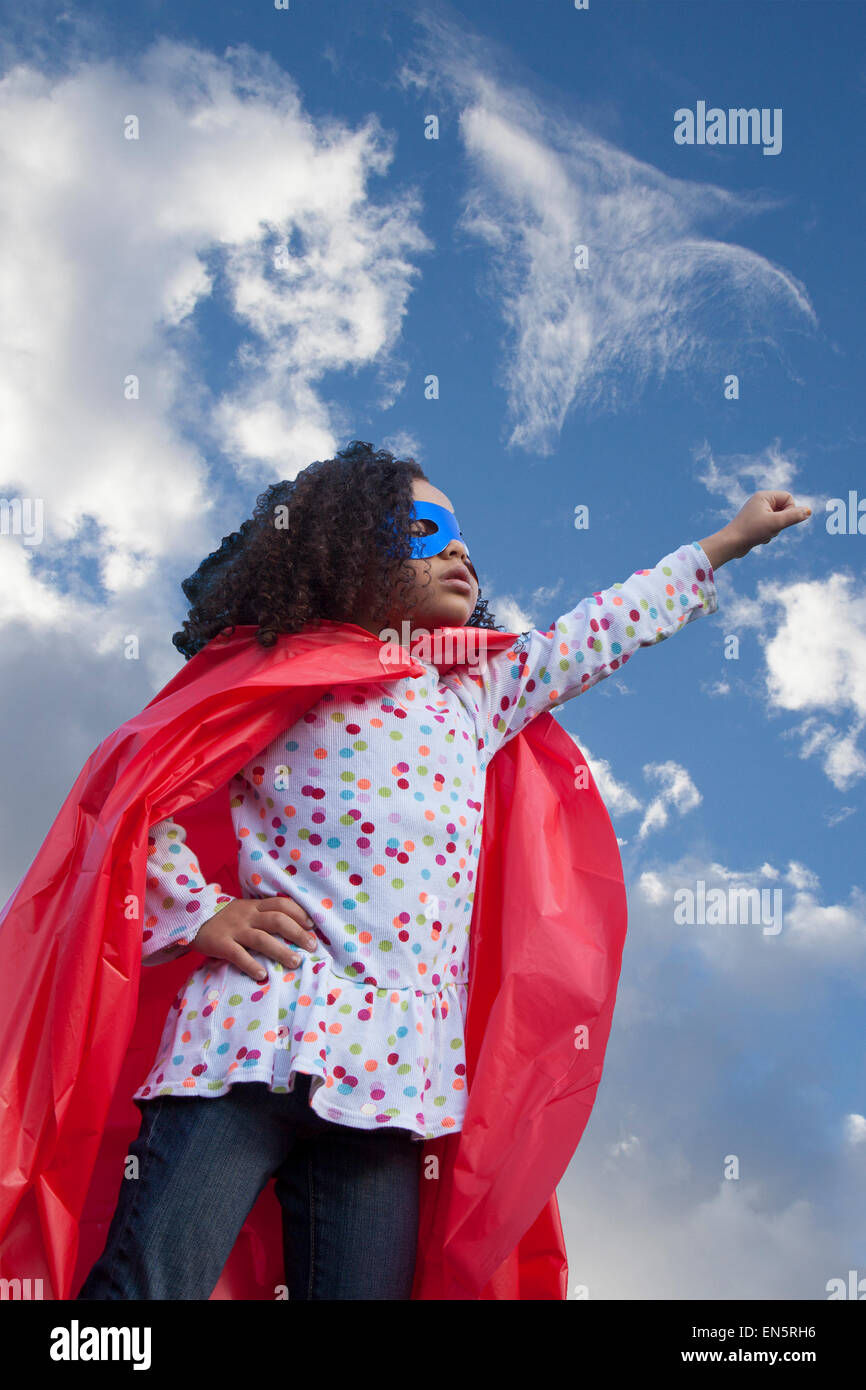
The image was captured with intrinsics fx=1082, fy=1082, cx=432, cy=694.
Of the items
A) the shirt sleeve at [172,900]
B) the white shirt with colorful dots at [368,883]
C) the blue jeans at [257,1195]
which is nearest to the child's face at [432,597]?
the white shirt with colorful dots at [368,883]

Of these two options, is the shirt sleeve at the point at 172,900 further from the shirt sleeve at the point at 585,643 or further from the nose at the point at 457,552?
the nose at the point at 457,552

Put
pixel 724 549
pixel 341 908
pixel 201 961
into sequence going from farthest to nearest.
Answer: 1. pixel 724 549
2. pixel 201 961
3. pixel 341 908

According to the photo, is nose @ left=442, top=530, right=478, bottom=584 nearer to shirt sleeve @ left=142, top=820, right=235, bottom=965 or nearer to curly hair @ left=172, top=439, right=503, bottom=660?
curly hair @ left=172, top=439, right=503, bottom=660

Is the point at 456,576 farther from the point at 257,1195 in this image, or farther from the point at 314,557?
A: the point at 257,1195

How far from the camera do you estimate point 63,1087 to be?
2.16 metres

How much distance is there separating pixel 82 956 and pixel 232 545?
3.86 ft

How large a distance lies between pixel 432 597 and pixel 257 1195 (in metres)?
1.37

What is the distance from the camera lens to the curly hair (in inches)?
104

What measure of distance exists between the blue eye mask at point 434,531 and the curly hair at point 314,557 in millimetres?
24

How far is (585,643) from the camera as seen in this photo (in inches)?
105

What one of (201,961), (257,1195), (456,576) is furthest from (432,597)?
(257,1195)

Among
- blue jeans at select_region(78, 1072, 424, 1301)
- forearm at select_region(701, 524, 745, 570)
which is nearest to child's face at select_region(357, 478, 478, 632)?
forearm at select_region(701, 524, 745, 570)

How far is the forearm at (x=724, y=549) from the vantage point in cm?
275
